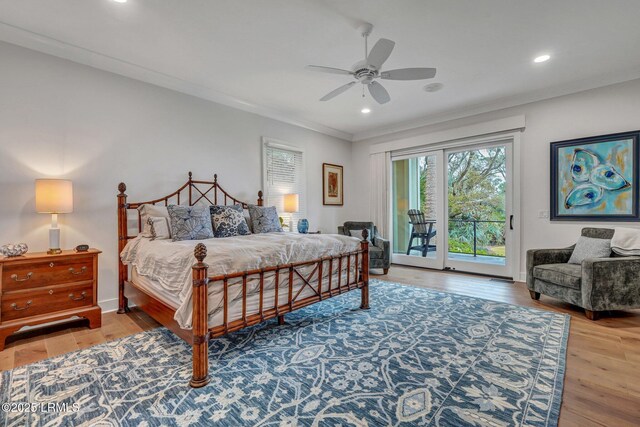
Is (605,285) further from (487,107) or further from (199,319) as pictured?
(199,319)

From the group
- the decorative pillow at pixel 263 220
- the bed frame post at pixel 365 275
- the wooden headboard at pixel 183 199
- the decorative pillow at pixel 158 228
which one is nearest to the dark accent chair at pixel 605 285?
the bed frame post at pixel 365 275

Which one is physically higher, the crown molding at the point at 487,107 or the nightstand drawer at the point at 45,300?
the crown molding at the point at 487,107

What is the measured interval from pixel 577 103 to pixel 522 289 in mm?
2671

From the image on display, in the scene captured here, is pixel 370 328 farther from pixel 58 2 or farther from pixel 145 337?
pixel 58 2

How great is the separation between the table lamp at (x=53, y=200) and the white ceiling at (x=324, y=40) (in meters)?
1.42

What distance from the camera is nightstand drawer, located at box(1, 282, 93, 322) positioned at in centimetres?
246

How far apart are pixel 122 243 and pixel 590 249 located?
5.43 m

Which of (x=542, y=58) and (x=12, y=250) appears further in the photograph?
(x=542, y=58)

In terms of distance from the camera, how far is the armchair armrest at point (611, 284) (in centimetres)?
295

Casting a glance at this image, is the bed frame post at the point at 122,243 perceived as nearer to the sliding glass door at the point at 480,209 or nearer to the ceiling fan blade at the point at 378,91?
the ceiling fan blade at the point at 378,91

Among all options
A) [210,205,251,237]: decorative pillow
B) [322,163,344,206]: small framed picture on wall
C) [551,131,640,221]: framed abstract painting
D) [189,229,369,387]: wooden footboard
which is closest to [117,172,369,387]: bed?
[189,229,369,387]: wooden footboard

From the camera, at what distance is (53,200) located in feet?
8.72

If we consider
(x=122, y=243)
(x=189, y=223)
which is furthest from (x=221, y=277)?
(x=122, y=243)

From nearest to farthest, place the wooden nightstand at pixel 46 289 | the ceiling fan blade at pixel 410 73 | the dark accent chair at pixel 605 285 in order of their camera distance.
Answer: the wooden nightstand at pixel 46 289 → the ceiling fan blade at pixel 410 73 → the dark accent chair at pixel 605 285
